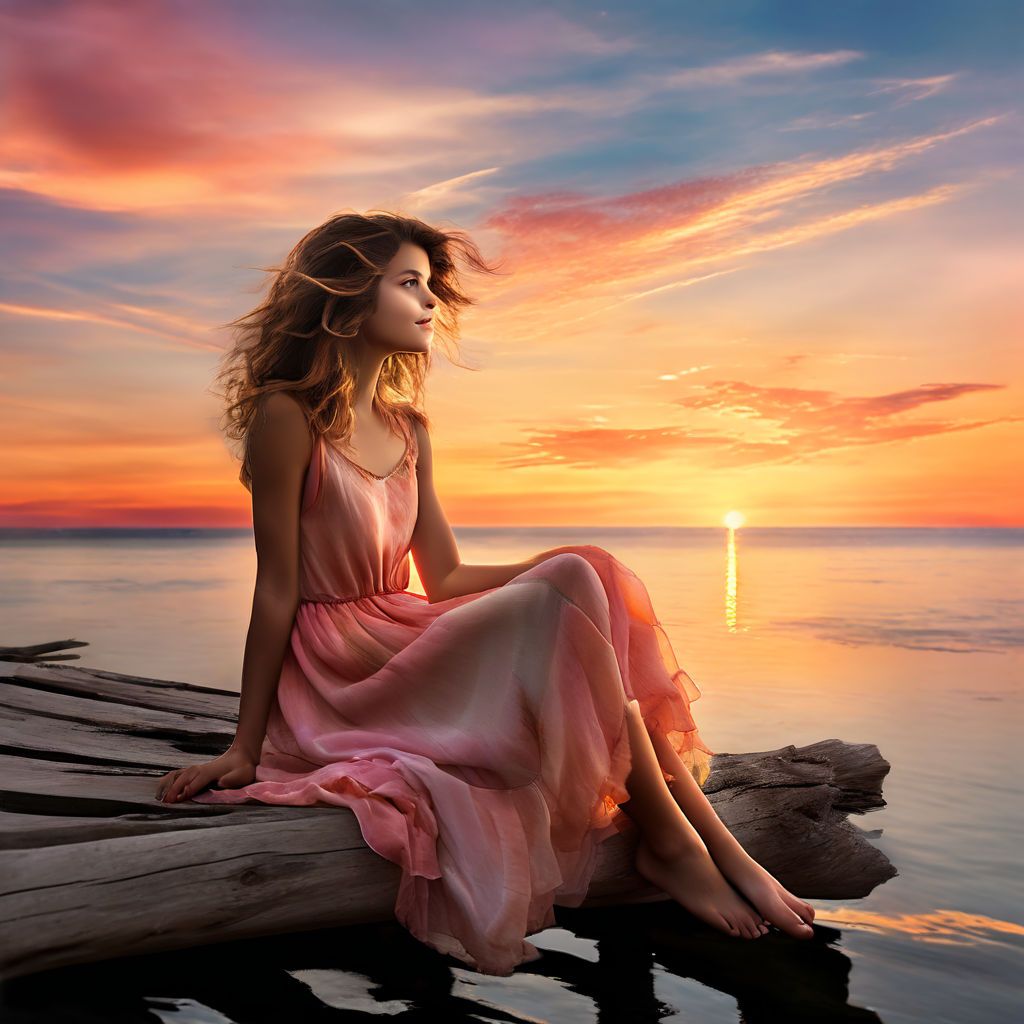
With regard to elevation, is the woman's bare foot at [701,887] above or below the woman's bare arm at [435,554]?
below

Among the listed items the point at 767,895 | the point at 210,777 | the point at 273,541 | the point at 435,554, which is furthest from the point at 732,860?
the point at 273,541

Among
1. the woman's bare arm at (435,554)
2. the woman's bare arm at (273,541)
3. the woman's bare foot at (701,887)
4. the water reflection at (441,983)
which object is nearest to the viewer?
the water reflection at (441,983)

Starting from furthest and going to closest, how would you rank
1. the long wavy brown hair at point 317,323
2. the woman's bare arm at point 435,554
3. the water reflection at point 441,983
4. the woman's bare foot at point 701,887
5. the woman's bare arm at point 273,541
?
1. the woman's bare arm at point 435,554
2. the long wavy brown hair at point 317,323
3. the woman's bare arm at point 273,541
4. the woman's bare foot at point 701,887
5. the water reflection at point 441,983

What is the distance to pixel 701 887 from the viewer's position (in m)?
3.12

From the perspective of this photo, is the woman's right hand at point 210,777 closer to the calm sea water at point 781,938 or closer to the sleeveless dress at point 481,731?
the sleeveless dress at point 481,731

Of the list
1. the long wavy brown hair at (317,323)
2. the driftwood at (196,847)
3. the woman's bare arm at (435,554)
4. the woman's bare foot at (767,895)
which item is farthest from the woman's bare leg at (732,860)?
the long wavy brown hair at (317,323)

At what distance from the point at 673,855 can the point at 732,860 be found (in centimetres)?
20

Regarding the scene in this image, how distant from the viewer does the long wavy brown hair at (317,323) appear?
3.59 metres

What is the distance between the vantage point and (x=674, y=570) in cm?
2695

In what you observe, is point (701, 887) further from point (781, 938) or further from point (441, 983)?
point (441, 983)

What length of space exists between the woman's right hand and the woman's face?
157cm

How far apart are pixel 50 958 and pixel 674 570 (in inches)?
983

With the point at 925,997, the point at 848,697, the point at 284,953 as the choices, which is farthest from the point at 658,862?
the point at 848,697

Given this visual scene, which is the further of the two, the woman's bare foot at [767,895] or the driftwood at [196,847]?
the woman's bare foot at [767,895]
